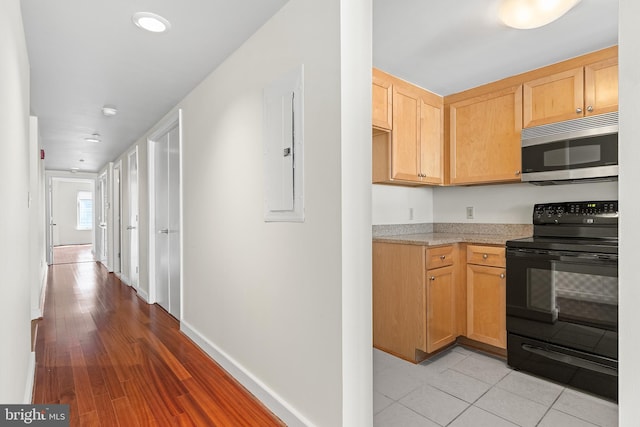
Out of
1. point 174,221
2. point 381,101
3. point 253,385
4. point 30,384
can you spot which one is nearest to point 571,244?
point 381,101

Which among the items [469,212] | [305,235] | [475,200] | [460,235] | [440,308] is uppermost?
[475,200]

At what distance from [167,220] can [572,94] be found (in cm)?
389

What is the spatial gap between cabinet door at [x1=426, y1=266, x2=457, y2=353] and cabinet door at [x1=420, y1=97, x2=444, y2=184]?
912 millimetres

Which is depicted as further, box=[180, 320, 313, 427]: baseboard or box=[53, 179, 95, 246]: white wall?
box=[53, 179, 95, 246]: white wall

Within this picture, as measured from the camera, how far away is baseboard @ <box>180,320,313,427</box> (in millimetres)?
1712

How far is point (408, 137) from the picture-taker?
9.43ft

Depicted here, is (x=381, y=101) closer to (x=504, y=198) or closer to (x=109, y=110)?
(x=504, y=198)

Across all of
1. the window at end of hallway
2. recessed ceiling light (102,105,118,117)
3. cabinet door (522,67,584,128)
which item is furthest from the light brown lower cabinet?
the window at end of hallway

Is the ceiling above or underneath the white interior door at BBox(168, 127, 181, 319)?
above

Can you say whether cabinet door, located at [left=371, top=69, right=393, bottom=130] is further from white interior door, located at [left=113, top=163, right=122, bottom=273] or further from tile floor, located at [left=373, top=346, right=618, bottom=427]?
white interior door, located at [left=113, top=163, right=122, bottom=273]

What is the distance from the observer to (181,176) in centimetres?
319

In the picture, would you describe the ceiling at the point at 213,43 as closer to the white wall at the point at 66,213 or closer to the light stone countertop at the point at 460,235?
the light stone countertop at the point at 460,235

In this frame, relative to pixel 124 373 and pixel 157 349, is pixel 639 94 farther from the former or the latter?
pixel 157 349

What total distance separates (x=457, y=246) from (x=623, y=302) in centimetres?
218
